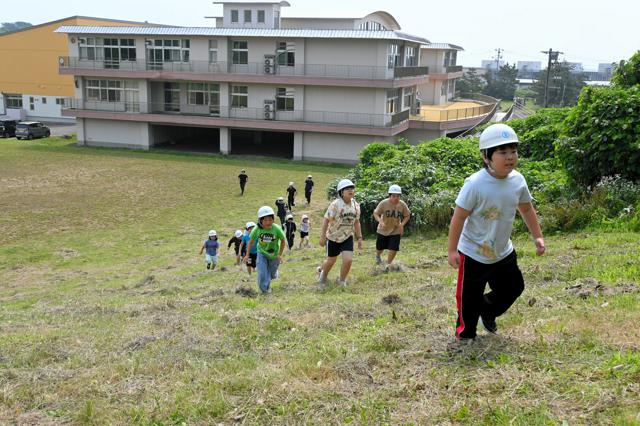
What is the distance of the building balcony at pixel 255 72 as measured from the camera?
35438 millimetres

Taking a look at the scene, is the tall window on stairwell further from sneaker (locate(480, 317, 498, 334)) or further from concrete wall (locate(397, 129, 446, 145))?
sneaker (locate(480, 317, 498, 334))

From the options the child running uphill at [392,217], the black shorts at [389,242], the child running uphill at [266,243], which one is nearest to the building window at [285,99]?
the black shorts at [389,242]

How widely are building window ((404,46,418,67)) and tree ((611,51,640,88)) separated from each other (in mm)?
27840

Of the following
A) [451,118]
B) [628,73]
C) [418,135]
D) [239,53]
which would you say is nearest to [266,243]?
[628,73]

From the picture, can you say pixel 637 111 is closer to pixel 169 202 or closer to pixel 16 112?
pixel 169 202

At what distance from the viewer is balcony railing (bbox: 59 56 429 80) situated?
35.6m

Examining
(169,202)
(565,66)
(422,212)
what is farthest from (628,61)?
(565,66)

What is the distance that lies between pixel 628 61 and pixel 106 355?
12.9 meters

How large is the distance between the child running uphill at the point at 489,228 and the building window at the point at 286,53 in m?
33.9

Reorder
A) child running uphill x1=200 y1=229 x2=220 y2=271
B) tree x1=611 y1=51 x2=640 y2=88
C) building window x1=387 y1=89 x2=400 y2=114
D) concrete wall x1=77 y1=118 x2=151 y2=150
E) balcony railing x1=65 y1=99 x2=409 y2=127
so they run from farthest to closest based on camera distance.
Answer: concrete wall x1=77 y1=118 x2=151 y2=150 → building window x1=387 y1=89 x2=400 y2=114 → balcony railing x1=65 y1=99 x2=409 y2=127 → child running uphill x1=200 y1=229 x2=220 y2=271 → tree x1=611 y1=51 x2=640 y2=88

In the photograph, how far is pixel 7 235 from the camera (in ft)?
61.5

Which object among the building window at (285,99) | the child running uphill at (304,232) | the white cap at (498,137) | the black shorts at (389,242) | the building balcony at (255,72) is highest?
the building balcony at (255,72)

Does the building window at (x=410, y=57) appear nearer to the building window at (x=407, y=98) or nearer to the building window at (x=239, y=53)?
the building window at (x=407, y=98)

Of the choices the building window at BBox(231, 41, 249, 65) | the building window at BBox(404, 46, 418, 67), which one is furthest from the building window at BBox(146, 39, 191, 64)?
the building window at BBox(404, 46, 418, 67)
